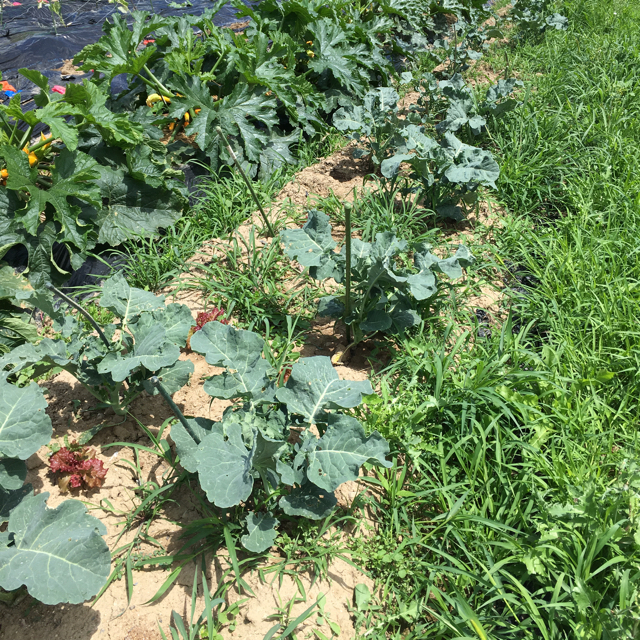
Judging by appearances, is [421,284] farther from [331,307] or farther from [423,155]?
[423,155]

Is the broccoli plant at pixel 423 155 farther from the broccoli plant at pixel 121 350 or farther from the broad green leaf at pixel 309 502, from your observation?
the broad green leaf at pixel 309 502

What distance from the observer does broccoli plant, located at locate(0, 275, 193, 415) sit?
186 cm

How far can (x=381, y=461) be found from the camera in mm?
1604

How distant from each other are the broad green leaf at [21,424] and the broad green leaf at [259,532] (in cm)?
73

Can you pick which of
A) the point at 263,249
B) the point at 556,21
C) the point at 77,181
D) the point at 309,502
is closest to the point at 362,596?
the point at 309,502

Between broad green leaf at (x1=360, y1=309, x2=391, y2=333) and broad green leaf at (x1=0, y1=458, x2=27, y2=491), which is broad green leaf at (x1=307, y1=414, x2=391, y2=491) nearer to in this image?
broad green leaf at (x1=360, y1=309, x2=391, y2=333)

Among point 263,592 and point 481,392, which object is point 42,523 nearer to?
point 263,592

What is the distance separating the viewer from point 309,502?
1.70 meters

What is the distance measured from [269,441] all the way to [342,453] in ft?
0.89

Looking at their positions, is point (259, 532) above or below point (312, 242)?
below

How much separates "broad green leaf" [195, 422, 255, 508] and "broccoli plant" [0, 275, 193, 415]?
40 centimetres

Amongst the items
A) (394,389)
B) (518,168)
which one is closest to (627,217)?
(518,168)

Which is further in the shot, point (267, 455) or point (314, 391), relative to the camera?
point (314, 391)

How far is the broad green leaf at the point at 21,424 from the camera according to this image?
152cm
